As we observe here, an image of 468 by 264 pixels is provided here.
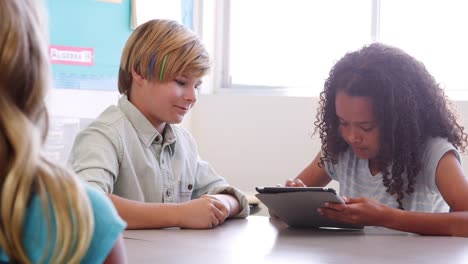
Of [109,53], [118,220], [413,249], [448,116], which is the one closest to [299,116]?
[109,53]

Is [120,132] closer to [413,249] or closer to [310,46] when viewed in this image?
[413,249]

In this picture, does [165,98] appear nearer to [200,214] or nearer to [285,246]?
[200,214]

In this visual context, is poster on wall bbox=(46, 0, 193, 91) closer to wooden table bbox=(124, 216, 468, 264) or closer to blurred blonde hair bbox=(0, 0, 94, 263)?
wooden table bbox=(124, 216, 468, 264)

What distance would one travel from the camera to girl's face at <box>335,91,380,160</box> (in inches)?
72.5

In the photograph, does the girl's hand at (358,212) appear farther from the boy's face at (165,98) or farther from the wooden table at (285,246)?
the boy's face at (165,98)

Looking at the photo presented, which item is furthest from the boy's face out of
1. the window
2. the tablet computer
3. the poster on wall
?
the window

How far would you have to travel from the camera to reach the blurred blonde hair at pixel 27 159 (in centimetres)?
59

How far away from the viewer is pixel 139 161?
68.2 inches

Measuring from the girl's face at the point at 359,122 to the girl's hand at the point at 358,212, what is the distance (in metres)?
0.30

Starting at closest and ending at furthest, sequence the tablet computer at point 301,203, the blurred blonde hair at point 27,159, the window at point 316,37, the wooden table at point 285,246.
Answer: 1. the blurred blonde hair at point 27,159
2. the wooden table at point 285,246
3. the tablet computer at point 301,203
4. the window at point 316,37

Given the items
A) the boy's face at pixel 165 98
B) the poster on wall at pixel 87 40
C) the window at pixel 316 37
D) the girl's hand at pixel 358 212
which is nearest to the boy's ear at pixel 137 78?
the boy's face at pixel 165 98

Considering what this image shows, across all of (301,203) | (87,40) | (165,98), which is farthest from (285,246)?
(87,40)

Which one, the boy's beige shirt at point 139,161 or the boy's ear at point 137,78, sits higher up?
the boy's ear at point 137,78

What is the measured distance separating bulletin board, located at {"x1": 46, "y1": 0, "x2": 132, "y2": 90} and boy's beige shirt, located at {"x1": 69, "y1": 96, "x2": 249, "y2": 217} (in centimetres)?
93
